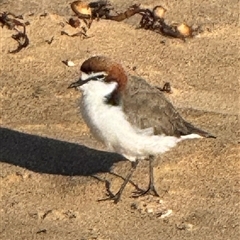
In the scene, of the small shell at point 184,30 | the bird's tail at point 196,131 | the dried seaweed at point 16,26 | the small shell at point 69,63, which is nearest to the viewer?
the bird's tail at point 196,131

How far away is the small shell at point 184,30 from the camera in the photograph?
406 inches

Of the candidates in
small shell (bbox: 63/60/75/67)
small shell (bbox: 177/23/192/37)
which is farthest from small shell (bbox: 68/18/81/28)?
small shell (bbox: 177/23/192/37)

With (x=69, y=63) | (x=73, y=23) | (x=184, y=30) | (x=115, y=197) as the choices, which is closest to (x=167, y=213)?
(x=115, y=197)

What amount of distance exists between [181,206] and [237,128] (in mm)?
1405

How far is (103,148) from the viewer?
8258mm

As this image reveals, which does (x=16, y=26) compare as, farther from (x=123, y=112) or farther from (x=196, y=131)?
(x=123, y=112)

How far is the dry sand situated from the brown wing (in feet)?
1.50

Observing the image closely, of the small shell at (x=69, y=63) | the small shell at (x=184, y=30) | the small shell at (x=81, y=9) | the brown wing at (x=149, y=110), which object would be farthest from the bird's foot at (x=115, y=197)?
the small shell at (x=184, y=30)

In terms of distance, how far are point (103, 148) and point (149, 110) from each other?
96 centimetres

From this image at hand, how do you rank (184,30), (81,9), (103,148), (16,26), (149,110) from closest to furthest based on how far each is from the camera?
(149,110) < (103,148) < (16,26) < (81,9) < (184,30)

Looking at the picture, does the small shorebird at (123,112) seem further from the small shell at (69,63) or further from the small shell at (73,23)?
the small shell at (73,23)

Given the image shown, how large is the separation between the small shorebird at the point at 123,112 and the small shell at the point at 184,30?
2875mm

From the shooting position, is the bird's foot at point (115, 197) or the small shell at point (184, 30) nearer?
the bird's foot at point (115, 197)

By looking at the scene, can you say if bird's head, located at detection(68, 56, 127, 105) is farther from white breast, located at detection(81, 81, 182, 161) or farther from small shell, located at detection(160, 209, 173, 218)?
small shell, located at detection(160, 209, 173, 218)
